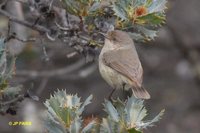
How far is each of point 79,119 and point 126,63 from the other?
1.23 meters

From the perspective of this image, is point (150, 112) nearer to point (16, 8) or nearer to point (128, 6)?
point (16, 8)

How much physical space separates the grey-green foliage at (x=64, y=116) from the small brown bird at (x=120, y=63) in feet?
2.75

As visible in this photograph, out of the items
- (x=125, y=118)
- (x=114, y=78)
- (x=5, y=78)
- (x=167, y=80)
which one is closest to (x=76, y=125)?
(x=125, y=118)

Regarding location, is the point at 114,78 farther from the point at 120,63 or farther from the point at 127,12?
the point at 127,12

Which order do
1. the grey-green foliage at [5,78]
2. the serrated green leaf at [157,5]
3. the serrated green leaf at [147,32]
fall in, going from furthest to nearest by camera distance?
the serrated green leaf at [147,32], the serrated green leaf at [157,5], the grey-green foliage at [5,78]

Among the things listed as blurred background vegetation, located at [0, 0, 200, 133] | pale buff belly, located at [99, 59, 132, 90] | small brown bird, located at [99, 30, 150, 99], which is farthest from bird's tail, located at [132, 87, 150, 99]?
blurred background vegetation, located at [0, 0, 200, 133]

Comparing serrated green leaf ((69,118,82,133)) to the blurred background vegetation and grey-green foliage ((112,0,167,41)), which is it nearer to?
grey-green foliage ((112,0,167,41))

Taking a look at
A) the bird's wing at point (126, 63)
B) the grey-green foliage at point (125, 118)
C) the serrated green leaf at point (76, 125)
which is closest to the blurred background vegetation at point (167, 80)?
the bird's wing at point (126, 63)

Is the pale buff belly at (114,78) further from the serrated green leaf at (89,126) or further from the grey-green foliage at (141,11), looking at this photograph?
the serrated green leaf at (89,126)

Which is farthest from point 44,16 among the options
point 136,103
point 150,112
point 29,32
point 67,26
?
point 150,112

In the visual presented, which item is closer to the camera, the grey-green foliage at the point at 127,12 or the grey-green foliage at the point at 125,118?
the grey-green foliage at the point at 125,118

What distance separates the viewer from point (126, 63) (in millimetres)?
4102

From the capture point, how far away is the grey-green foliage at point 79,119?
2.95 metres

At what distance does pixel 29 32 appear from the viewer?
5.66 m
